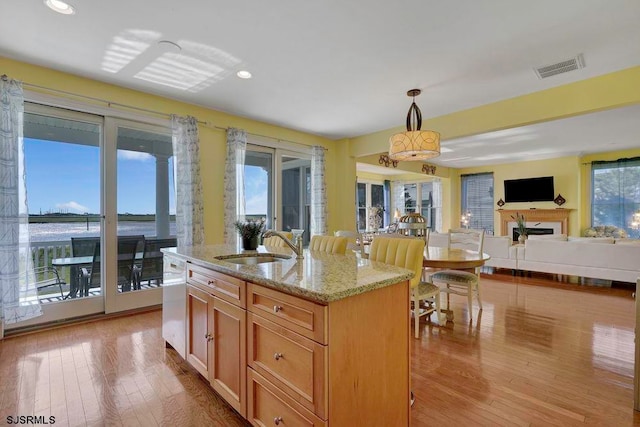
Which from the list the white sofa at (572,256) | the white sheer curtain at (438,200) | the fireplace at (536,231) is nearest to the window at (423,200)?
the white sheer curtain at (438,200)

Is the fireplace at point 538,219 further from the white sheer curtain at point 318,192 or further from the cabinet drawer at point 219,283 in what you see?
the cabinet drawer at point 219,283

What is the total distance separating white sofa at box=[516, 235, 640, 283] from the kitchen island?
4.96 m

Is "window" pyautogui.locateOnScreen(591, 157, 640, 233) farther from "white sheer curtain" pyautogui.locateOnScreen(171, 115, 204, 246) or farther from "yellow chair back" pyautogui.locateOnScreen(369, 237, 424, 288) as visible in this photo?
"white sheer curtain" pyautogui.locateOnScreen(171, 115, 204, 246)

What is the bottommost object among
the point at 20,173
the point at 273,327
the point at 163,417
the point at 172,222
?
the point at 163,417

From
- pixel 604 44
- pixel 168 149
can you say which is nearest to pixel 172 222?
pixel 168 149

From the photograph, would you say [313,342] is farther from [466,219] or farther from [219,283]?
[466,219]

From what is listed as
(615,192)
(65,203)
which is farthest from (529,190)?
(65,203)

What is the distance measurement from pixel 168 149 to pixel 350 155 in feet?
10.4

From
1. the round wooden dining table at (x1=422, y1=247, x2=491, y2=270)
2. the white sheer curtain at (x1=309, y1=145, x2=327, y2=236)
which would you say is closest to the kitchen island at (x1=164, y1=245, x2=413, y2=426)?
the round wooden dining table at (x1=422, y1=247, x2=491, y2=270)

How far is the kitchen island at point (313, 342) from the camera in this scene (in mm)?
1187

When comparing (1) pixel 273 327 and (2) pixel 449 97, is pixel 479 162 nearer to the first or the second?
(2) pixel 449 97

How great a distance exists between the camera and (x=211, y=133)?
4.27 metres

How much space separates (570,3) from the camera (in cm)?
207

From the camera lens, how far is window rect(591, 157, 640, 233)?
6723 millimetres
